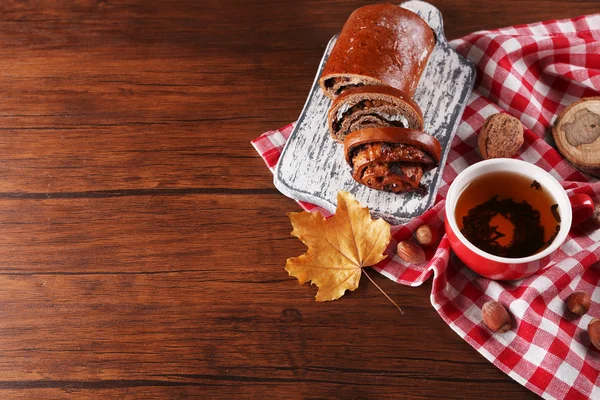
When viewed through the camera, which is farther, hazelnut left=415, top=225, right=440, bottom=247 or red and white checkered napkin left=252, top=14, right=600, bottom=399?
hazelnut left=415, top=225, right=440, bottom=247

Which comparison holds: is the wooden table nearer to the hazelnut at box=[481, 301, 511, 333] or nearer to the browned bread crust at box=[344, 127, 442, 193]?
the hazelnut at box=[481, 301, 511, 333]

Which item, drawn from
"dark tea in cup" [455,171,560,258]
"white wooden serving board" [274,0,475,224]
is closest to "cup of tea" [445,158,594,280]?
"dark tea in cup" [455,171,560,258]

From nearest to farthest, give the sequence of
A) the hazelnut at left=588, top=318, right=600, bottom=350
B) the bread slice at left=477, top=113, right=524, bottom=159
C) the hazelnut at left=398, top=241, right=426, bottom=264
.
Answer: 1. the hazelnut at left=588, top=318, right=600, bottom=350
2. the hazelnut at left=398, top=241, right=426, bottom=264
3. the bread slice at left=477, top=113, right=524, bottom=159

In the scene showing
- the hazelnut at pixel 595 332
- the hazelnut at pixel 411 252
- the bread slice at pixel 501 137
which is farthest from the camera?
the bread slice at pixel 501 137

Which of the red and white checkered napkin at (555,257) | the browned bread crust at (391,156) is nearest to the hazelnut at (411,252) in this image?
the red and white checkered napkin at (555,257)

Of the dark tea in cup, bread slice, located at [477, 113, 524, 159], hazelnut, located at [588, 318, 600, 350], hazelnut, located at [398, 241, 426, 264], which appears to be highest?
bread slice, located at [477, 113, 524, 159]

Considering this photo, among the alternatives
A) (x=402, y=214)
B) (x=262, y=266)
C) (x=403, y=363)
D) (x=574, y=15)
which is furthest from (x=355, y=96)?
(x=574, y=15)

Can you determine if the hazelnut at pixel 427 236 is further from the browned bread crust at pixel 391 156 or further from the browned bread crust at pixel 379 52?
the browned bread crust at pixel 379 52

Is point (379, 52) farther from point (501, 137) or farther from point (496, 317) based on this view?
point (496, 317)
